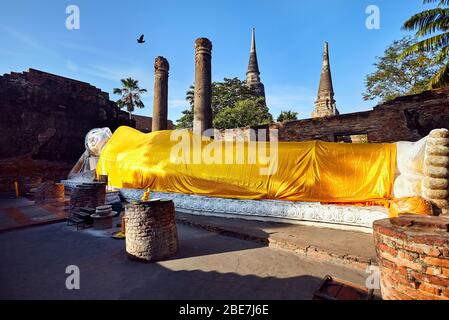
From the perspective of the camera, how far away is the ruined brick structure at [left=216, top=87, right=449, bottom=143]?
25.3ft

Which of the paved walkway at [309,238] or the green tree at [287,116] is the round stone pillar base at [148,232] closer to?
the paved walkway at [309,238]

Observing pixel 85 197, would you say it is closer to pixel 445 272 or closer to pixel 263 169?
pixel 263 169

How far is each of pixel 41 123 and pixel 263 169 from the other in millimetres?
12224

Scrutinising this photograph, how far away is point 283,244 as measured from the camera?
4.25m

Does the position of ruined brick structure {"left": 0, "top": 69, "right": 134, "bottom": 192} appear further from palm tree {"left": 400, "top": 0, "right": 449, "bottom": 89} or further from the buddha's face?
palm tree {"left": 400, "top": 0, "right": 449, "bottom": 89}

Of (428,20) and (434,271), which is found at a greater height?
(428,20)

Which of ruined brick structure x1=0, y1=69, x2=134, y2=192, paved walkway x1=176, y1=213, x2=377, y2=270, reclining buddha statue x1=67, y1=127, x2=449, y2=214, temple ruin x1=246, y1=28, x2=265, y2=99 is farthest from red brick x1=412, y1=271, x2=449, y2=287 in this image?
temple ruin x1=246, y1=28, x2=265, y2=99

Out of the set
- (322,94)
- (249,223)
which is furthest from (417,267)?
(322,94)

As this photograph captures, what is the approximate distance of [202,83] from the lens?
10.9 metres

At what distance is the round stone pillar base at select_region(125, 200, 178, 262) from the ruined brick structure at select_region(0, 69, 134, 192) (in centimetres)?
986

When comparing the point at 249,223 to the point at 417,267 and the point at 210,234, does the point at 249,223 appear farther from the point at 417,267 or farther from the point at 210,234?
the point at 417,267

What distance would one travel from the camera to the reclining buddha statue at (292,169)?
14.7 feet

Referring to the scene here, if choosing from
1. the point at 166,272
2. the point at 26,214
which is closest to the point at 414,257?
the point at 166,272

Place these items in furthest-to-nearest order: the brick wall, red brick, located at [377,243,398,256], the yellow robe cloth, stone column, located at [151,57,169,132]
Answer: stone column, located at [151,57,169,132] < the brick wall < the yellow robe cloth < red brick, located at [377,243,398,256]
